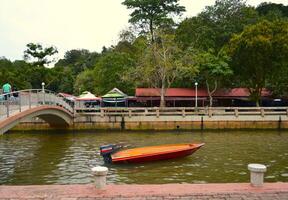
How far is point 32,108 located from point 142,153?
7.69 m

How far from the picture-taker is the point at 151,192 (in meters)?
11.0

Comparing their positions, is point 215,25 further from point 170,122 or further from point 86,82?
point 86,82

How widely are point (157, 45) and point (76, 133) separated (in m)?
15.7

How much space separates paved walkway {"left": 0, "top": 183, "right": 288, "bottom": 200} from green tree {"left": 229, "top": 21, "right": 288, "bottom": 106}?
30566 mm

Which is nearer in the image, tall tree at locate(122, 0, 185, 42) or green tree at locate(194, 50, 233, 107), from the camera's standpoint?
green tree at locate(194, 50, 233, 107)

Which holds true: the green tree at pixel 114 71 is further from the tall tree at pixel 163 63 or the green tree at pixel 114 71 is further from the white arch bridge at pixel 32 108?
the white arch bridge at pixel 32 108

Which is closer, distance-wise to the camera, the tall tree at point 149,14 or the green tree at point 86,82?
the tall tree at point 149,14

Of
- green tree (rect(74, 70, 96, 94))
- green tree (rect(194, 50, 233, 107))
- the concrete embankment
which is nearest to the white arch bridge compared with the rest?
the concrete embankment

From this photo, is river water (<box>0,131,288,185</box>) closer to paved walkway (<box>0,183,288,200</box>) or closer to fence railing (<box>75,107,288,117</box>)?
fence railing (<box>75,107,288,117</box>)

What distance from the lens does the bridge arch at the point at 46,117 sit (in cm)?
1927

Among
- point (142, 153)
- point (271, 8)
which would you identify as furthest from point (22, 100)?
point (271, 8)

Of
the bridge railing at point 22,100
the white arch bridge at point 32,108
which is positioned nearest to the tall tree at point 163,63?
the white arch bridge at point 32,108

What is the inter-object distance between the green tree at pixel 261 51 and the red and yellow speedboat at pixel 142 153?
21805 millimetres

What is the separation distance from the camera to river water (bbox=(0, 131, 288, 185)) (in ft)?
58.2
